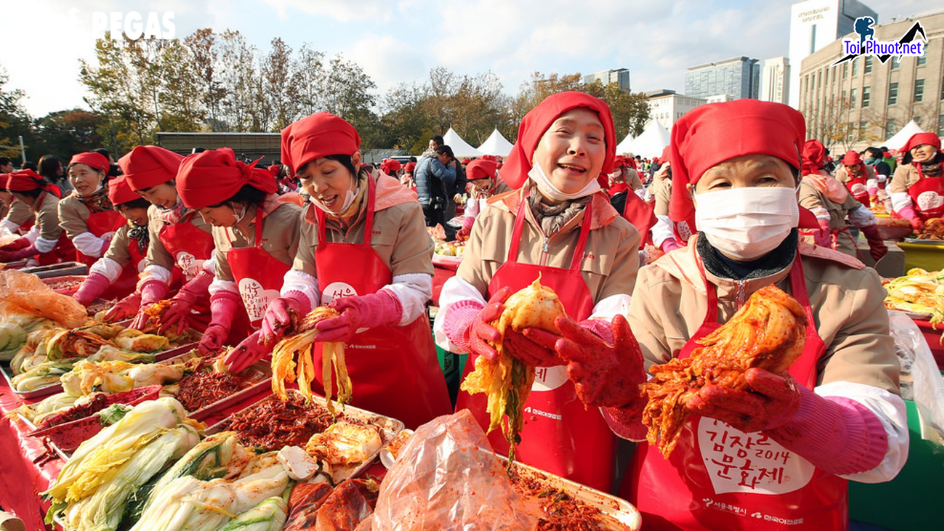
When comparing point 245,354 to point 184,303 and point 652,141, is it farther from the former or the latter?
point 652,141

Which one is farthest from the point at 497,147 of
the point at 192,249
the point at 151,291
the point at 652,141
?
the point at 151,291

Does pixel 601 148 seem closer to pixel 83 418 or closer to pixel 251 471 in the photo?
pixel 251 471

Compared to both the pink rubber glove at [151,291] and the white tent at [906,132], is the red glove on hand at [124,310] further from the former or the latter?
the white tent at [906,132]

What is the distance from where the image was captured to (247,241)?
3518 millimetres

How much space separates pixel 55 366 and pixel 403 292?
8.26ft

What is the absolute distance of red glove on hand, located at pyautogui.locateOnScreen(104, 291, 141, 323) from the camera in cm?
402

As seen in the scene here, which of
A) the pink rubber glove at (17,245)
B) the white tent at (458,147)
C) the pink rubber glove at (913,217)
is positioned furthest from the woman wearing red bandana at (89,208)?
the white tent at (458,147)

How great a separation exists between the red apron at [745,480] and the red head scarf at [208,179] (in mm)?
3003

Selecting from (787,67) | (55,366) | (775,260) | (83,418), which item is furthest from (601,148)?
(787,67)

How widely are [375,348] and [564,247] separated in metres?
1.39

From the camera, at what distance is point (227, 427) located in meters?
2.45

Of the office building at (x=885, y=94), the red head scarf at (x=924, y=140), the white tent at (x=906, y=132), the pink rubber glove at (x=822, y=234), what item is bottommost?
the pink rubber glove at (x=822, y=234)

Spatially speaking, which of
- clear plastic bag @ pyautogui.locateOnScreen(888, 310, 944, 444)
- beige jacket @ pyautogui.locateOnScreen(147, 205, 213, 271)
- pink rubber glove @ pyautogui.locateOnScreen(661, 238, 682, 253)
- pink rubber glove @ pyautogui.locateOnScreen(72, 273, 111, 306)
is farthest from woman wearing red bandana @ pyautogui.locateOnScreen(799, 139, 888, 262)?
pink rubber glove @ pyautogui.locateOnScreen(72, 273, 111, 306)

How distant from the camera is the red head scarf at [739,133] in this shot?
4.75 ft
